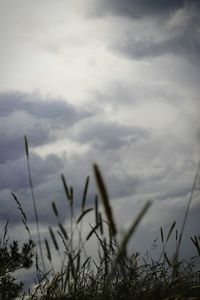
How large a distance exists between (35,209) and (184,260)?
2.70 m

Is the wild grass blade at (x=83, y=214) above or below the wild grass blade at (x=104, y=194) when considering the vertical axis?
above

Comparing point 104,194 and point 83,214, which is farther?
point 83,214

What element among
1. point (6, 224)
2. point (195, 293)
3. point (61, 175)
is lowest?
point (195, 293)

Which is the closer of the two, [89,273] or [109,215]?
[109,215]

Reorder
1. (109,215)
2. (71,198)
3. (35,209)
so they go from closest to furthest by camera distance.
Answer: (109,215)
(71,198)
(35,209)

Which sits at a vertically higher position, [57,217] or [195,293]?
[57,217]

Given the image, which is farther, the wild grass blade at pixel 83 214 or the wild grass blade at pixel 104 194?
the wild grass blade at pixel 83 214

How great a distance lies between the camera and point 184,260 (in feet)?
16.6

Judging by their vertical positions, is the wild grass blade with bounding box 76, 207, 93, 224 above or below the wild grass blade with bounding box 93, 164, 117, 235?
above

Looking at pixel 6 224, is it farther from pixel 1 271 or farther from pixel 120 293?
pixel 120 293

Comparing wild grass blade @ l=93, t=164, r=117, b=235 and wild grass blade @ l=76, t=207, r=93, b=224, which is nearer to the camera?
wild grass blade @ l=93, t=164, r=117, b=235

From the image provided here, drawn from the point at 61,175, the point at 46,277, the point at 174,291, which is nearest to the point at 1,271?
the point at 46,277

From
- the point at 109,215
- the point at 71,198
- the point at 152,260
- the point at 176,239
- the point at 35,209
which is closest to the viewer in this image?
the point at 109,215

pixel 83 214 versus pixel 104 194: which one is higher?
pixel 83 214
